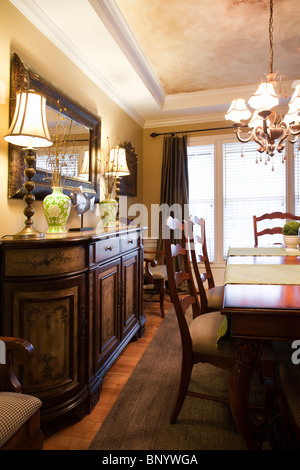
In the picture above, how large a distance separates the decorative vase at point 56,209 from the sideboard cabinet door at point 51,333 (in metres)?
0.42

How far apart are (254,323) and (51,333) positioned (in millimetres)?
999

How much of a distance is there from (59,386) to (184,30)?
3.03 m

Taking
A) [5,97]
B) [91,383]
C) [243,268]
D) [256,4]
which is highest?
[256,4]

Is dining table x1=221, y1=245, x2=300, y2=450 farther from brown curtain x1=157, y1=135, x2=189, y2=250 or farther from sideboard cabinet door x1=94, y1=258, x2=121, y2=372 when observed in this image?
brown curtain x1=157, y1=135, x2=189, y2=250

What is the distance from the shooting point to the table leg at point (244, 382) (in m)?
1.04

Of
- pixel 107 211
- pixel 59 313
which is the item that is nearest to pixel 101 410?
pixel 59 313

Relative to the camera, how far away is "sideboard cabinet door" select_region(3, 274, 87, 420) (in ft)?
4.52

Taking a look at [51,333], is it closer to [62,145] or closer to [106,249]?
[106,249]

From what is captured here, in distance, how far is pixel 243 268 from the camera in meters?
1.69

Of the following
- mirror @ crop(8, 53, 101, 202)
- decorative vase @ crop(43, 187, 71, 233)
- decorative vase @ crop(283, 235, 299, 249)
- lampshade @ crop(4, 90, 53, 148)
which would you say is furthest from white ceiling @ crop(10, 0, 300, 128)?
decorative vase @ crop(283, 235, 299, 249)

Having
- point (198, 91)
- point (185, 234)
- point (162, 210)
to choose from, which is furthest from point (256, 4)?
point (162, 210)

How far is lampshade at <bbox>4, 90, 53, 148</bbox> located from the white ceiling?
0.81 metres

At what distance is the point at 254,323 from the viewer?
0.98 metres

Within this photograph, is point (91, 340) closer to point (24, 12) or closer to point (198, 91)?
point (24, 12)
